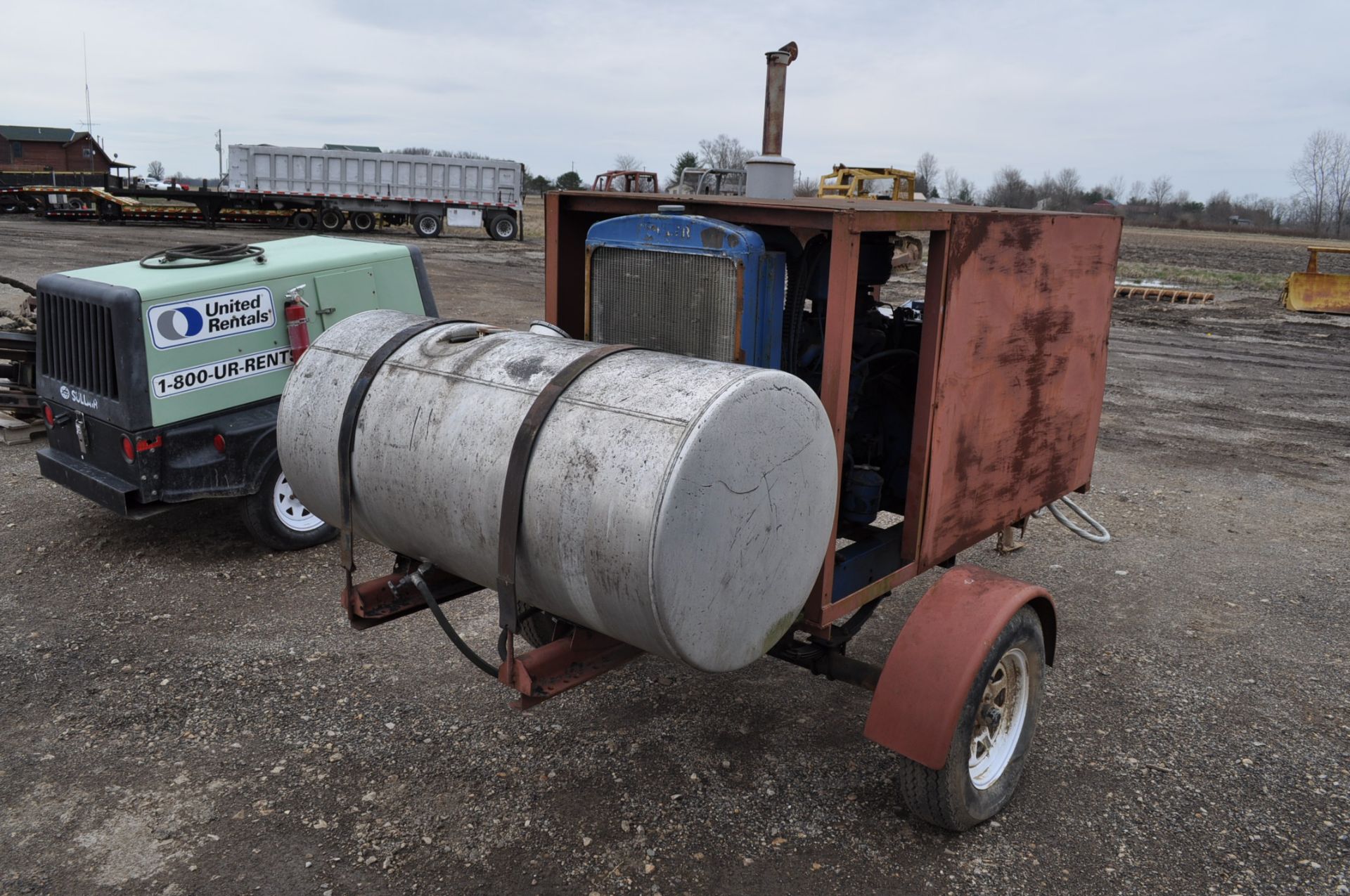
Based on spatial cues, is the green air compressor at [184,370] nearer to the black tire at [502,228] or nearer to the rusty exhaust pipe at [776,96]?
the rusty exhaust pipe at [776,96]

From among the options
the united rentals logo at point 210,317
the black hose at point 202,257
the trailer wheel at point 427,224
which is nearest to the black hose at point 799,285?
the united rentals logo at point 210,317

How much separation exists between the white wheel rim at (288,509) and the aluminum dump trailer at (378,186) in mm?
26485

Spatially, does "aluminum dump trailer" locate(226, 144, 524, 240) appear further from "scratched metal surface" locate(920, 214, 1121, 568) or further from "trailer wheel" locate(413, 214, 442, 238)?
"scratched metal surface" locate(920, 214, 1121, 568)

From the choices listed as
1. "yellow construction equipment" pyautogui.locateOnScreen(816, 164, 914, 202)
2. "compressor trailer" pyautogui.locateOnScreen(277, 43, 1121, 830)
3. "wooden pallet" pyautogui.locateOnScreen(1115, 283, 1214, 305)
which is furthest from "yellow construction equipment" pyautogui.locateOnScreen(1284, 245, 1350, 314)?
"compressor trailer" pyautogui.locateOnScreen(277, 43, 1121, 830)

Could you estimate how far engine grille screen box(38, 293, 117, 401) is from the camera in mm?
5703

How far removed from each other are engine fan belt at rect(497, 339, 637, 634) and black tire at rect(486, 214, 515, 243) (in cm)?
3013

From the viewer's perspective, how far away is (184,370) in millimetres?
5785

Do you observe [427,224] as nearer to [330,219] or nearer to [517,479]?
[330,219]

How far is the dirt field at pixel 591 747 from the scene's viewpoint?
3506 millimetres

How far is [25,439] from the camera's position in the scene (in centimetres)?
827

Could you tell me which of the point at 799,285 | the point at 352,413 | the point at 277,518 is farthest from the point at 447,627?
the point at 277,518

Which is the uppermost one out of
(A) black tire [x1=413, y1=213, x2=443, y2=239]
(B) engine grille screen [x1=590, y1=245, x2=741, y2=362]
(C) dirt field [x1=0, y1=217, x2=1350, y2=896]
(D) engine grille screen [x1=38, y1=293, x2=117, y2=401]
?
(A) black tire [x1=413, y1=213, x2=443, y2=239]

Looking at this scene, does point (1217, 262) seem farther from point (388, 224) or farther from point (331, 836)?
point (331, 836)

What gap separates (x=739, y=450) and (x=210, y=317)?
4.36 m
